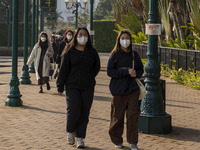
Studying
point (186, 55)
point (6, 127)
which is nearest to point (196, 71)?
point (186, 55)

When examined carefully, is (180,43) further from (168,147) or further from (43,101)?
(168,147)

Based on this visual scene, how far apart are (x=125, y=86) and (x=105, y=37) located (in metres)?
40.5

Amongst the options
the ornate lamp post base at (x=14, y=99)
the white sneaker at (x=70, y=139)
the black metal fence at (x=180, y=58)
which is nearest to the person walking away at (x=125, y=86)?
the white sneaker at (x=70, y=139)

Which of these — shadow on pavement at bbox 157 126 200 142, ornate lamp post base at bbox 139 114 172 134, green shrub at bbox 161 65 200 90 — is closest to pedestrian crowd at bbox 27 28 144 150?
ornate lamp post base at bbox 139 114 172 134

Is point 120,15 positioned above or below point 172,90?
above

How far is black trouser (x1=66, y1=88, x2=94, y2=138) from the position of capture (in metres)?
A: 6.87

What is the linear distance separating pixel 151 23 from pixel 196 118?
2410 mm

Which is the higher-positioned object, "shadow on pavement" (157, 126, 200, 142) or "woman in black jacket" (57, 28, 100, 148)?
"woman in black jacket" (57, 28, 100, 148)

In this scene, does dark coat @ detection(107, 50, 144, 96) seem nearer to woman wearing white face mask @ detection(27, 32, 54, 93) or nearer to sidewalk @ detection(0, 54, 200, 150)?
sidewalk @ detection(0, 54, 200, 150)

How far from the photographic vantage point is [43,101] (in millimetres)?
11828

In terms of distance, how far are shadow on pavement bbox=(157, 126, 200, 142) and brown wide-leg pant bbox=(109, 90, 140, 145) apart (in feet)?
3.89

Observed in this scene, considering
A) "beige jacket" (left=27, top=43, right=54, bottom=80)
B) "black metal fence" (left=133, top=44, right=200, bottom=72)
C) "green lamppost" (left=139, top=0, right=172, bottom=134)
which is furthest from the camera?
"black metal fence" (left=133, top=44, right=200, bottom=72)

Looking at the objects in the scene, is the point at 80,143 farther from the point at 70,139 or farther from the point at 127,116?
the point at 127,116

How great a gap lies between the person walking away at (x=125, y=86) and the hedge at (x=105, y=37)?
40.1 meters
